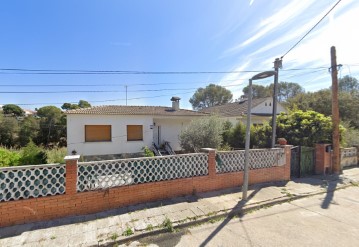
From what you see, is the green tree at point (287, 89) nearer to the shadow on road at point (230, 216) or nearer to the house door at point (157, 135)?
the house door at point (157, 135)

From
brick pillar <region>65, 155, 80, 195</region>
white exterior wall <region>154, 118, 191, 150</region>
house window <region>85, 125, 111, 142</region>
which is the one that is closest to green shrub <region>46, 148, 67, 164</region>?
brick pillar <region>65, 155, 80, 195</region>

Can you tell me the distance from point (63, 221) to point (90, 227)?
0.70m

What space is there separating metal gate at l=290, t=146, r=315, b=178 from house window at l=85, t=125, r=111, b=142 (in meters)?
10.7

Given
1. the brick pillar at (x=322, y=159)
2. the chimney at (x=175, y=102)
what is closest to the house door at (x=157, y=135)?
the chimney at (x=175, y=102)

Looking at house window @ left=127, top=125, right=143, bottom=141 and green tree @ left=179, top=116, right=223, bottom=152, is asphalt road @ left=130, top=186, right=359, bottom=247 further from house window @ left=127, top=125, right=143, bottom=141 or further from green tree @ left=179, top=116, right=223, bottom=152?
house window @ left=127, top=125, right=143, bottom=141

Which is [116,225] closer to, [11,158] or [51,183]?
[51,183]

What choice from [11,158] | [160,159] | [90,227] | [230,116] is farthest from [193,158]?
[230,116]

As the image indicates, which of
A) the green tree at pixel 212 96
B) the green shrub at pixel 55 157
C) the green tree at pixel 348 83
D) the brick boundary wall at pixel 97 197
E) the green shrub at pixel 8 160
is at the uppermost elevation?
the green tree at pixel 348 83

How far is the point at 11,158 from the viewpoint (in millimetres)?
5398

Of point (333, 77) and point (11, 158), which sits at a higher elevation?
point (333, 77)

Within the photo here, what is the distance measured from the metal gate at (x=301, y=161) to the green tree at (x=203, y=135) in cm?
421

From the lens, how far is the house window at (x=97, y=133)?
12.8 metres

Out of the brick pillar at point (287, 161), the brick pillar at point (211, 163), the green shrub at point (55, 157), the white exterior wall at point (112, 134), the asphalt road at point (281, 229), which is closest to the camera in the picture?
the asphalt road at point (281, 229)

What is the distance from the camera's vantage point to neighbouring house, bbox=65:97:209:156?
12.5 m
